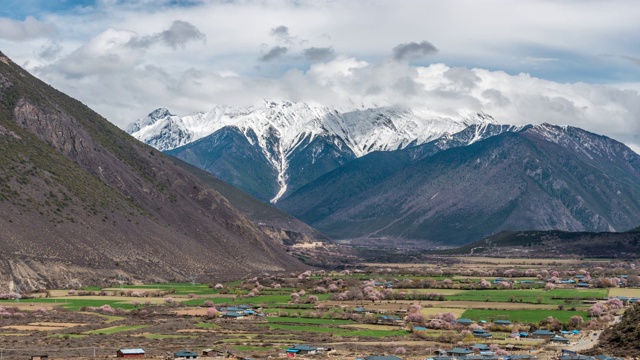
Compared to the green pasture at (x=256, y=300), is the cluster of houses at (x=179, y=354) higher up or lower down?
higher up

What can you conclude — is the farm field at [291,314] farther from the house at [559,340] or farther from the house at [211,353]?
the house at [559,340]

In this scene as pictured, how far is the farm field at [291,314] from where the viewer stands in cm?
9838

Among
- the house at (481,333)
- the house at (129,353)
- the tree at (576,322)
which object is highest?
the house at (129,353)

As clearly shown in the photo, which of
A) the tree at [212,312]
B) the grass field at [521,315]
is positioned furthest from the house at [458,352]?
the tree at [212,312]

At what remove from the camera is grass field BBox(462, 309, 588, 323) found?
11775 cm

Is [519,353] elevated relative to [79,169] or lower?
lower

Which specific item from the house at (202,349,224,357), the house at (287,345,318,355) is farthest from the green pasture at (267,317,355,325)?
the house at (202,349,224,357)

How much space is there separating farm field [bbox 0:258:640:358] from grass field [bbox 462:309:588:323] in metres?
0.11

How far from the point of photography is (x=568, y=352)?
87812 millimetres

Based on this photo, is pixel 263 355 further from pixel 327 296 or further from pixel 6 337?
pixel 327 296

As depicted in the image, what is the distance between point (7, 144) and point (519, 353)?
11607 centimetres

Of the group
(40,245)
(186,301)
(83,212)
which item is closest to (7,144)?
(83,212)

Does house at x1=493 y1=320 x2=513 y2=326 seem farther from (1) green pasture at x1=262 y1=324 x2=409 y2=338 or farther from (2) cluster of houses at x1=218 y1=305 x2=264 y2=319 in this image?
(2) cluster of houses at x1=218 y1=305 x2=264 y2=319

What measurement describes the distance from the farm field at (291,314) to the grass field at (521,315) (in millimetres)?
114
